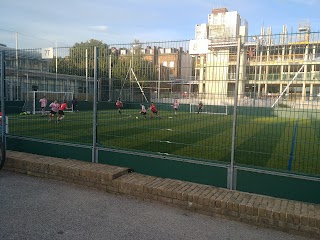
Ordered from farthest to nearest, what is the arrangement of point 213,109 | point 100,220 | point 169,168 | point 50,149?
point 50,149 < point 213,109 < point 169,168 < point 100,220

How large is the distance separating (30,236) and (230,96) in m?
3.81

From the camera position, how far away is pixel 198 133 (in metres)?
6.66

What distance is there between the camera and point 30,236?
11.8 ft

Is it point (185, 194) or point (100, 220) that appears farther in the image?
point (185, 194)

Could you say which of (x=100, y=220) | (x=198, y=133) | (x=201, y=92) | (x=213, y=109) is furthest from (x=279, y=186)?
(x=100, y=220)

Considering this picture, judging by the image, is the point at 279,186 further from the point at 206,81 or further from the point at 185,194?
the point at 206,81

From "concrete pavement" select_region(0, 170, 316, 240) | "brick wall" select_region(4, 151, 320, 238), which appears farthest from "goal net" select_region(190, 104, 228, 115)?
"concrete pavement" select_region(0, 170, 316, 240)

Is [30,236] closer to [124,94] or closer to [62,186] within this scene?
[62,186]

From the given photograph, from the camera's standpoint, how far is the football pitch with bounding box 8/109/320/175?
598 centimetres

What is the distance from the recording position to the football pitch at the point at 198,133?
19.6ft

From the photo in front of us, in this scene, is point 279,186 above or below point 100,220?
above

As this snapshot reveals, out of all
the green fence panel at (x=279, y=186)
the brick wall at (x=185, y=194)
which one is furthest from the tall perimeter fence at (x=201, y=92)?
the brick wall at (x=185, y=194)

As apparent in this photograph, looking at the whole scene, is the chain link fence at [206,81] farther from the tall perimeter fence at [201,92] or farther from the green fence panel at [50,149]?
the green fence panel at [50,149]

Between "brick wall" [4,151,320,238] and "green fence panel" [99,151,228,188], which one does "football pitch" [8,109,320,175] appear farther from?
"brick wall" [4,151,320,238]
